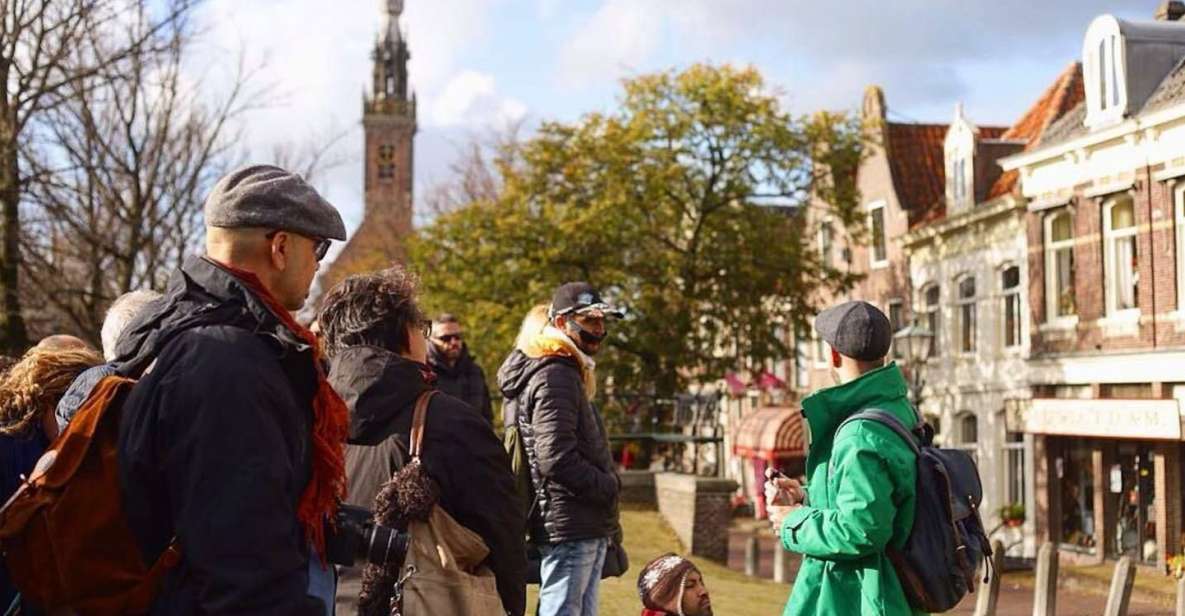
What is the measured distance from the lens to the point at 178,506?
2607 millimetres

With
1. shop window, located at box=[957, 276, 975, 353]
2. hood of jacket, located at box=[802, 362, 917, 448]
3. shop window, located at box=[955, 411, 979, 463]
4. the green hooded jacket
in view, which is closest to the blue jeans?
the green hooded jacket

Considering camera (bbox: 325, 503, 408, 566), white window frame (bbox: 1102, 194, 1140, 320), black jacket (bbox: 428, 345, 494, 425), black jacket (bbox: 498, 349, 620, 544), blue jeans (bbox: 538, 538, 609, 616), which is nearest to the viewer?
camera (bbox: 325, 503, 408, 566)

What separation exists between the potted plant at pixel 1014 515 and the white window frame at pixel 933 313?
Answer: 529 centimetres

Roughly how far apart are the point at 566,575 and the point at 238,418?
4096 mm

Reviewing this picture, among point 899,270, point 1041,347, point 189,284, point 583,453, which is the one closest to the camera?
point 189,284

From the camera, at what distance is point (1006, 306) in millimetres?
28734

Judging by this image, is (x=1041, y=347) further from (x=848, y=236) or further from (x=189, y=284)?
(x=189, y=284)

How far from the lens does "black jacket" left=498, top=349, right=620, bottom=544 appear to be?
622cm

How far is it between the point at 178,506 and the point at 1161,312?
22197 mm

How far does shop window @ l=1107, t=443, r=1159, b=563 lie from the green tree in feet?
26.9

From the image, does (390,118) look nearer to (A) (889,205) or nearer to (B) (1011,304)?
(A) (889,205)

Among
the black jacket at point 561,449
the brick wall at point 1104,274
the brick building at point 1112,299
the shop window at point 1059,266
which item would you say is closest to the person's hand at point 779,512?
the black jacket at point 561,449

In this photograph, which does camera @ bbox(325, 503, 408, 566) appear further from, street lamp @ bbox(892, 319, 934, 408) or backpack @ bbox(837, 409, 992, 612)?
street lamp @ bbox(892, 319, 934, 408)

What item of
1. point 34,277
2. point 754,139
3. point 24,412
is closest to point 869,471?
point 24,412
